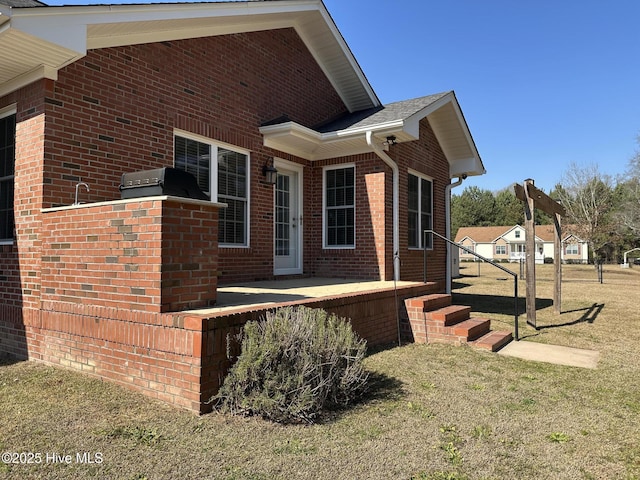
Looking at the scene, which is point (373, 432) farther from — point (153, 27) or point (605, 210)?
point (605, 210)

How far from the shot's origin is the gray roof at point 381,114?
26.7 feet

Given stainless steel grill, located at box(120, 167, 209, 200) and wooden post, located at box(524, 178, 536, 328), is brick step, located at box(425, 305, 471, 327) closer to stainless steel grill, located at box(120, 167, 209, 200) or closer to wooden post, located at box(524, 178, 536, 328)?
wooden post, located at box(524, 178, 536, 328)

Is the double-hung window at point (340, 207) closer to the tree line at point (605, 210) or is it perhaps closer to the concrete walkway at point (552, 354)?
the concrete walkway at point (552, 354)

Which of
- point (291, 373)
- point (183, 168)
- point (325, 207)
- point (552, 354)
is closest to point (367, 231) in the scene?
point (325, 207)

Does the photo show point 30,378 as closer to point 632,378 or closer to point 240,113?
point 240,113

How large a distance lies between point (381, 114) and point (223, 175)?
3487mm

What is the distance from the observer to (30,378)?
173 inches

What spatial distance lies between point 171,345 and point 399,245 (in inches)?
240

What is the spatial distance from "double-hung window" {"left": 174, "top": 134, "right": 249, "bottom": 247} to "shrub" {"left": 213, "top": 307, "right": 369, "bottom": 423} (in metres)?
3.57

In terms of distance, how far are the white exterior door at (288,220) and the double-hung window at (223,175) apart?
40.6 inches

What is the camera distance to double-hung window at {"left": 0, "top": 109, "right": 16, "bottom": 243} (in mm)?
5504

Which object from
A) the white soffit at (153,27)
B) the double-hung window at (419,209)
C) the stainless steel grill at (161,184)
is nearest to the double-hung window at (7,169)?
the white soffit at (153,27)

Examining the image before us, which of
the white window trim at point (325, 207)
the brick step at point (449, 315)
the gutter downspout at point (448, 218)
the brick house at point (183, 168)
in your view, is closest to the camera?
the brick house at point (183, 168)

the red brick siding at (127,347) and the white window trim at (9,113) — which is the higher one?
the white window trim at (9,113)
